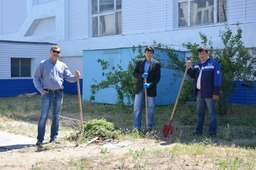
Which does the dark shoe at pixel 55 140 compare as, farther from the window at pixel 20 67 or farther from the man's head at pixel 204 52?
the window at pixel 20 67

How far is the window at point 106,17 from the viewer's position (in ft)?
58.0

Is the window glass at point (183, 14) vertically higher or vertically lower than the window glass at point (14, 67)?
higher

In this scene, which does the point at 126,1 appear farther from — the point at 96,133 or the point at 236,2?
the point at 96,133

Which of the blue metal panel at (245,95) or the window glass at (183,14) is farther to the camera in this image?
the window glass at (183,14)

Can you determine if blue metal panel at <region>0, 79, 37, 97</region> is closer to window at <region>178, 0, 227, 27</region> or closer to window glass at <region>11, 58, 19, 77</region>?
window glass at <region>11, 58, 19, 77</region>

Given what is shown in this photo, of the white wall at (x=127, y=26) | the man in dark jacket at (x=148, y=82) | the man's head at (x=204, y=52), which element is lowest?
the man in dark jacket at (x=148, y=82)

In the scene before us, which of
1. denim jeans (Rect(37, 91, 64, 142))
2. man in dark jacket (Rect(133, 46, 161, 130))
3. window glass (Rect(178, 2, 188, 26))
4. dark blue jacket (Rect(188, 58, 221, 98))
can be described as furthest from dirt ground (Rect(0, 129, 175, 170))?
window glass (Rect(178, 2, 188, 26))

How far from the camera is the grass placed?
5.60 m

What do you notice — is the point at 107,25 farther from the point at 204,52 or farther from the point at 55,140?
the point at 55,140

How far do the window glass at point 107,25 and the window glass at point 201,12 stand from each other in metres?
4.60

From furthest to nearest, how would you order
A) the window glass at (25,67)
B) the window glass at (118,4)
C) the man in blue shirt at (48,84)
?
the window glass at (25,67) → the window glass at (118,4) → the man in blue shirt at (48,84)

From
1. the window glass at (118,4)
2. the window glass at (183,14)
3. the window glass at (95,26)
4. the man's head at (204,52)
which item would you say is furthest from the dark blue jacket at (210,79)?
Result: the window glass at (95,26)

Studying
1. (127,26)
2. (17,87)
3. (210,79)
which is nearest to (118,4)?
(127,26)

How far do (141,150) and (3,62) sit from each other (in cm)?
1390
